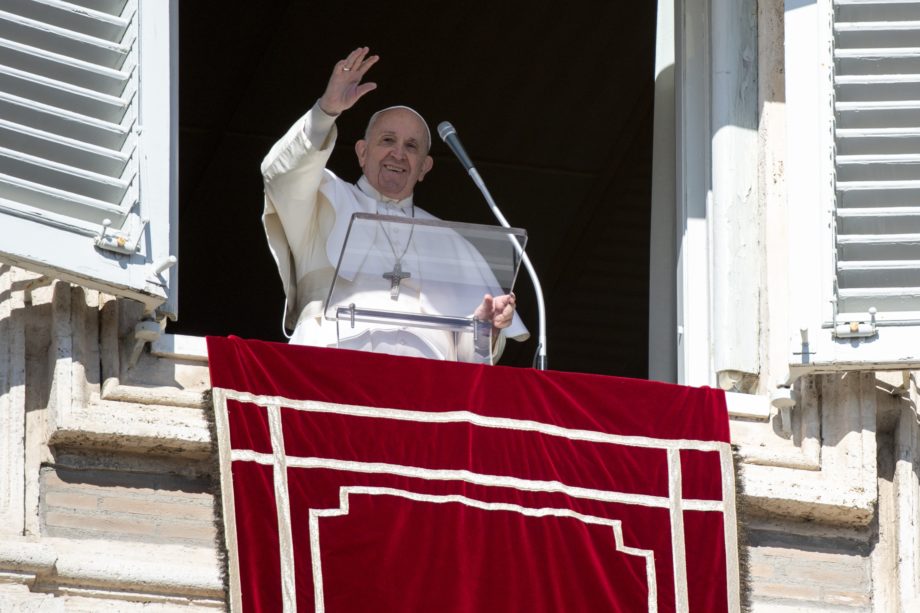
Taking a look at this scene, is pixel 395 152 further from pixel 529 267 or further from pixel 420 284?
pixel 529 267

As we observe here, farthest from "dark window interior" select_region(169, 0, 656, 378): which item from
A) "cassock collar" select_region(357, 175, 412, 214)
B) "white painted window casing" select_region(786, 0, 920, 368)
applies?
"white painted window casing" select_region(786, 0, 920, 368)

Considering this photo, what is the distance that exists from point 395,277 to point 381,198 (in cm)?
91

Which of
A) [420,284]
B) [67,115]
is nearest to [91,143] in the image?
[67,115]

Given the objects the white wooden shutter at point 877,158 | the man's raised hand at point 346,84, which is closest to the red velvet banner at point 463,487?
the white wooden shutter at point 877,158

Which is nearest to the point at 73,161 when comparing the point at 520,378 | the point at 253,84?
the point at 520,378

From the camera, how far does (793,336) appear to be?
21.1 feet

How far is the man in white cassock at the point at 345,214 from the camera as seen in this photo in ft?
21.4

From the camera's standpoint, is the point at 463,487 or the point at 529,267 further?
the point at 529,267

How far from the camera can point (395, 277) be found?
255 inches

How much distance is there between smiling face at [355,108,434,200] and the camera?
7.37 m

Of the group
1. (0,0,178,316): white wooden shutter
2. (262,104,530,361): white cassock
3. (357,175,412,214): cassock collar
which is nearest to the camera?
(0,0,178,316): white wooden shutter

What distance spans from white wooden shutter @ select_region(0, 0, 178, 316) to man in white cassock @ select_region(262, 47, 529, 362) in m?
0.45

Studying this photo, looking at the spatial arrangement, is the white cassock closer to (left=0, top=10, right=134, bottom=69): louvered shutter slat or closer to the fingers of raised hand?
the fingers of raised hand

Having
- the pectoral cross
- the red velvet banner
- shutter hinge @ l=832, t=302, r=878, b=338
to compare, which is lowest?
the red velvet banner
